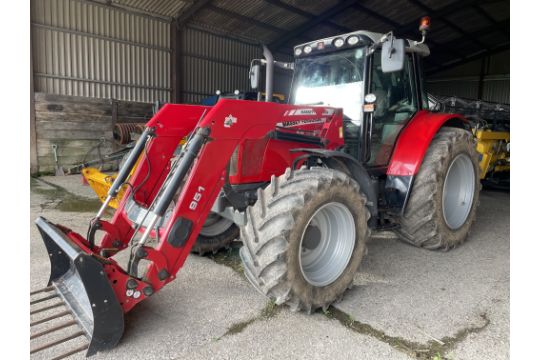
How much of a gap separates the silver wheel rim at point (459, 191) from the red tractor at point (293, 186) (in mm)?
16

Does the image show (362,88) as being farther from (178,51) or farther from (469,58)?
(469,58)

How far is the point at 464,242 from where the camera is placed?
4352 mm

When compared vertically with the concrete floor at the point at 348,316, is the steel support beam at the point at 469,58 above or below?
above

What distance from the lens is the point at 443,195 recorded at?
3.84m

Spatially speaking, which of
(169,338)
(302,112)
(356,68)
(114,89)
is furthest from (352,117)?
(114,89)

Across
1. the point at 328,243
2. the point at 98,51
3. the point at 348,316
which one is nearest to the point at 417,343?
the point at 348,316

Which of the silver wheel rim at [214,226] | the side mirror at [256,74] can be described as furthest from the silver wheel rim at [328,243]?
the side mirror at [256,74]

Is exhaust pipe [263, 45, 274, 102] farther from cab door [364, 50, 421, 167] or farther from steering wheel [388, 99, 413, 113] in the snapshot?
steering wheel [388, 99, 413, 113]

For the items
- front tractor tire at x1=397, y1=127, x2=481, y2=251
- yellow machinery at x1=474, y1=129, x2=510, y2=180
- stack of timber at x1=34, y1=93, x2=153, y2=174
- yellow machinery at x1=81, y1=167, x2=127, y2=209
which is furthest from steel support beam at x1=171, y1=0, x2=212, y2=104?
front tractor tire at x1=397, y1=127, x2=481, y2=251

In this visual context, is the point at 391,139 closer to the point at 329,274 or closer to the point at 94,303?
the point at 329,274

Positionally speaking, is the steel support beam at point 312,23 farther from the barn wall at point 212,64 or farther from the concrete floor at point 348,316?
the concrete floor at point 348,316

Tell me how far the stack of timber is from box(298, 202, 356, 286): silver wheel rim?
8.00m

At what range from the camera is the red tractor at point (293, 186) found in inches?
92.9

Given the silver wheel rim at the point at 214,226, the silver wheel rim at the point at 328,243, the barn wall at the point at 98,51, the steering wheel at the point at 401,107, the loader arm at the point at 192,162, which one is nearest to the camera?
the loader arm at the point at 192,162
